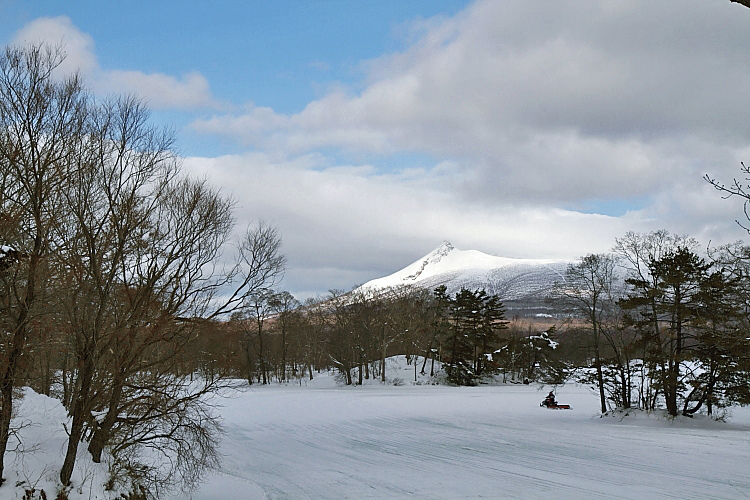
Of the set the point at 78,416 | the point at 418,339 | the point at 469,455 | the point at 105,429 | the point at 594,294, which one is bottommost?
the point at 469,455

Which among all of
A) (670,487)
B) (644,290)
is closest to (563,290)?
(644,290)

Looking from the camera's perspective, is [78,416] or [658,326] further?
[658,326]

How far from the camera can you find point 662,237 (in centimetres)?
3139

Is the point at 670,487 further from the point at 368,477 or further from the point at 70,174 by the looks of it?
the point at 70,174

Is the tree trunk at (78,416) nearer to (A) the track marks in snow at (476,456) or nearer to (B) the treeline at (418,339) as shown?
(A) the track marks in snow at (476,456)

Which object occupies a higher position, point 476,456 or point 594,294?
point 594,294

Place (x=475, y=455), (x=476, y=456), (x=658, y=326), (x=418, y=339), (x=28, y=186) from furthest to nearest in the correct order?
(x=418, y=339)
(x=658, y=326)
(x=475, y=455)
(x=476, y=456)
(x=28, y=186)

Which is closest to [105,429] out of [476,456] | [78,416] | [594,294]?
A: [78,416]

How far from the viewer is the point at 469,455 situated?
75.3ft

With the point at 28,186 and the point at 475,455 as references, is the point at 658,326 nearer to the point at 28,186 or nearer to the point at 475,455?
the point at 475,455

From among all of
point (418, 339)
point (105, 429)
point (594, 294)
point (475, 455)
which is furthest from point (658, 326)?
point (418, 339)

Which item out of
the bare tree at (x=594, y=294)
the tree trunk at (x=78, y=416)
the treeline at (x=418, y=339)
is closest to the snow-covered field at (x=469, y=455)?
the tree trunk at (x=78, y=416)

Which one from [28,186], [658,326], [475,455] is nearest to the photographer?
[28,186]

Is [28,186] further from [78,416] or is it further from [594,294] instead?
[594,294]
